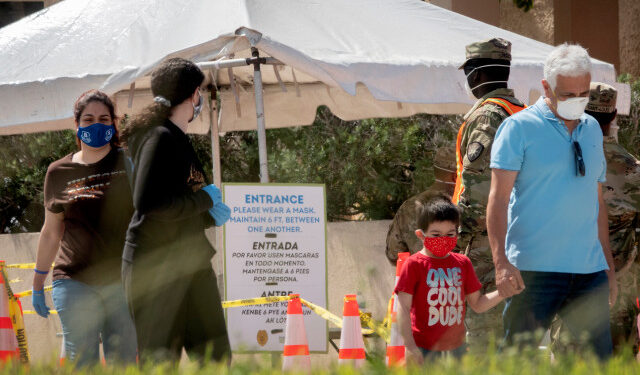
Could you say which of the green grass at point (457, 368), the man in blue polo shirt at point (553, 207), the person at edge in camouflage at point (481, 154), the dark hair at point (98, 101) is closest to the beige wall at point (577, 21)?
the person at edge in camouflage at point (481, 154)

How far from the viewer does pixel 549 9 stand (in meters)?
13.6

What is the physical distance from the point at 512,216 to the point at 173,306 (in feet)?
5.01

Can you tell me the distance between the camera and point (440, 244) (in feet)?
14.2

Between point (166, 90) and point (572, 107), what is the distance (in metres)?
1.73

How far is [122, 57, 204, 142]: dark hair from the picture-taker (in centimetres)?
390

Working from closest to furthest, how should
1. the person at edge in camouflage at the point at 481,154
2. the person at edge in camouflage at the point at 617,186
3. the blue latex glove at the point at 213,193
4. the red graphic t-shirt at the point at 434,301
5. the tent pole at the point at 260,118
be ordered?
the blue latex glove at the point at 213,193 → the red graphic t-shirt at the point at 434,301 → the person at edge in camouflage at the point at 481,154 → the person at edge in camouflage at the point at 617,186 → the tent pole at the point at 260,118

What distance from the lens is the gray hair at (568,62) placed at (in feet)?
13.1

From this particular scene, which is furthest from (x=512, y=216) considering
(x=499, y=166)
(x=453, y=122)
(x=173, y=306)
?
(x=453, y=122)

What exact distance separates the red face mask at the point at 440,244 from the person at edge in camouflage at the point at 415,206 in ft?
4.27

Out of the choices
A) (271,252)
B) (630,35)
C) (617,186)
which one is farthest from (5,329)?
(630,35)

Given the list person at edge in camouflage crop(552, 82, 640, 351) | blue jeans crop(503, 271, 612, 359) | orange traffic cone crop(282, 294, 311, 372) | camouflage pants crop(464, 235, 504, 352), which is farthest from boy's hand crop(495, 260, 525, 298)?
orange traffic cone crop(282, 294, 311, 372)

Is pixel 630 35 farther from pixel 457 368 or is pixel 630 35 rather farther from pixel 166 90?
pixel 457 368

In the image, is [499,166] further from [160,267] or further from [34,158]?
[34,158]

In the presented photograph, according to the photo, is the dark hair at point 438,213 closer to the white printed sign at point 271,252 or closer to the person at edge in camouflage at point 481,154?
the person at edge in camouflage at point 481,154
